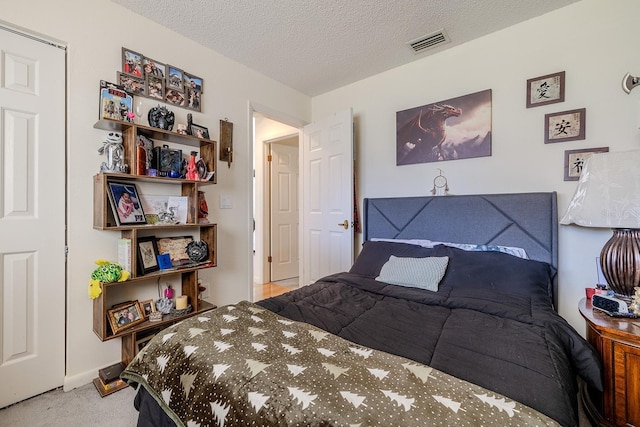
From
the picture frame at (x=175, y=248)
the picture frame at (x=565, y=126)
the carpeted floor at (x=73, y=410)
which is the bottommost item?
the carpeted floor at (x=73, y=410)

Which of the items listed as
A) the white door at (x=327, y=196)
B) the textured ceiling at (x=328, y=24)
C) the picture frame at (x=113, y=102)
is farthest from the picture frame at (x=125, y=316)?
the textured ceiling at (x=328, y=24)

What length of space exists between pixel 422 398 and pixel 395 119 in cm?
265

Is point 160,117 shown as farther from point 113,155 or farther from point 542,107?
point 542,107

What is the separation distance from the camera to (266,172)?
14.3ft

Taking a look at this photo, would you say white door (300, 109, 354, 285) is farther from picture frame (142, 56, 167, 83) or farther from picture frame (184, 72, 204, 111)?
picture frame (142, 56, 167, 83)

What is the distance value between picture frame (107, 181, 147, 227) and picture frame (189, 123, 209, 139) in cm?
63

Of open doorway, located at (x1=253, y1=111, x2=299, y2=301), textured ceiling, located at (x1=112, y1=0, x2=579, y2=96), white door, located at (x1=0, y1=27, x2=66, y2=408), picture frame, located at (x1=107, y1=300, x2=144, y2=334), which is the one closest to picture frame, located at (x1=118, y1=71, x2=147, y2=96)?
white door, located at (x1=0, y1=27, x2=66, y2=408)

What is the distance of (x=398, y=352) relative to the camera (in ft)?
3.43

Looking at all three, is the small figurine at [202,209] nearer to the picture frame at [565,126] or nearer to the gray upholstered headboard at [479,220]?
the gray upholstered headboard at [479,220]

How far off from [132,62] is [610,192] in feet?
10.2

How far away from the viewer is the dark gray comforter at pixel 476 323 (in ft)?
2.95

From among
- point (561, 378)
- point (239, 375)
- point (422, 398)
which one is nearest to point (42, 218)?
point (239, 375)

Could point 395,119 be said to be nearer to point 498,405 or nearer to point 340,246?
point 340,246

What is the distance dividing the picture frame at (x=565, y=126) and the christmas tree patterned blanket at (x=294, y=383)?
2.10m
